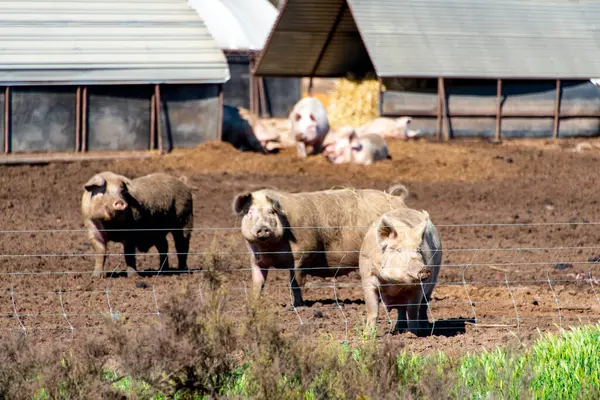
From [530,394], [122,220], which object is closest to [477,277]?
[122,220]

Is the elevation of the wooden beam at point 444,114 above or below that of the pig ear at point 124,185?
below

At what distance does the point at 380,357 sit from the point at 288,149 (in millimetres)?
16443

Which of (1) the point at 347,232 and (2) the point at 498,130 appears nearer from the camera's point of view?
(1) the point at 347,232

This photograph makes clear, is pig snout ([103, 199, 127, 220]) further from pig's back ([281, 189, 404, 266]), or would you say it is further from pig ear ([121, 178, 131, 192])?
pig's back ([281, 189, 404, 266])

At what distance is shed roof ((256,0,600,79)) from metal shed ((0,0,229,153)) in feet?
10.4

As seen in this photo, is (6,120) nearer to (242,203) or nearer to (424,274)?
(242,203)

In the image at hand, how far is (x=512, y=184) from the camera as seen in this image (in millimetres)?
17031

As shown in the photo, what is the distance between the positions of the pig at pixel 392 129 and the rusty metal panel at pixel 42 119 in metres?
6.14

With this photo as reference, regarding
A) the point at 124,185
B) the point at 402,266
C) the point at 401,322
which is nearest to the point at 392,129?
the point at 124,185

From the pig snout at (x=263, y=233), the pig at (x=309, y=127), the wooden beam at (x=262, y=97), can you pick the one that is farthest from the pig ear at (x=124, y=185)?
the wooden beam at (x=262, y=97)

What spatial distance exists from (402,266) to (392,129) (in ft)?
48.4

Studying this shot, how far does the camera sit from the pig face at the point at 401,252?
754 cm

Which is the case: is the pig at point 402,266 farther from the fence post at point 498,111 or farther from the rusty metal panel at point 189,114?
the fence post at point 498,111

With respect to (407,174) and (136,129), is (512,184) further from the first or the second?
(136,129)
